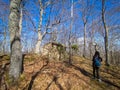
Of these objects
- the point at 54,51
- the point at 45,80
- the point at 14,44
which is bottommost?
the point at 45,80

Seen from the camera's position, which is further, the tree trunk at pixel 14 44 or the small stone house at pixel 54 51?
the small stone house at pixel 54 51

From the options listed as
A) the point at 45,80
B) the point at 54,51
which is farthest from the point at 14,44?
the point at 54,51

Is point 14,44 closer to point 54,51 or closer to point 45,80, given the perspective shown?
point 45,80

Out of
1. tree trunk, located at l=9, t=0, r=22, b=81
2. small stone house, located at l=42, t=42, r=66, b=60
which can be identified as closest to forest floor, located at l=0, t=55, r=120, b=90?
tree trunk, located at l=9, t=0, r=22, b=81

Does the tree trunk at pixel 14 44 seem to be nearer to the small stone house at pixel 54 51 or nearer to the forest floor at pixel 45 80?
the forest floor at pixel 45 80

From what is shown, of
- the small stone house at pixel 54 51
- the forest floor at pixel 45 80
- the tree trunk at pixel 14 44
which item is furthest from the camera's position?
the small stone house at pixel 54 51

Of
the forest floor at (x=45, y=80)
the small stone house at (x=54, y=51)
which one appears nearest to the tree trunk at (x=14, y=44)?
the forest floor at (x=45, y=80)

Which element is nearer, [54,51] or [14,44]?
[14,44]

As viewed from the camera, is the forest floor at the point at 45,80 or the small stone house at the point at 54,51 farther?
the small stone house at the point at 54,51

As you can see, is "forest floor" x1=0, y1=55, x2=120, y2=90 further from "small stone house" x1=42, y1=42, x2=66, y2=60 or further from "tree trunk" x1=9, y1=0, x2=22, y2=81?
"small stone house" x1=42, y1=42, x2=66, y2=60

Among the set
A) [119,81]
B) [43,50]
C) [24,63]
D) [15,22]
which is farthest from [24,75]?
[119,81]

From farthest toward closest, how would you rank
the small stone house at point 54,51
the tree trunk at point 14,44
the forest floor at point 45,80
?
the small stone house at point 54,51
the forest floor at point 45,80
the tree trunk at point 14,44

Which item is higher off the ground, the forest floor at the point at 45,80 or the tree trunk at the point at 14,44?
the tree trunk at the point at 14,44

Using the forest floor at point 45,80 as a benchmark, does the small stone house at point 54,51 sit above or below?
above
